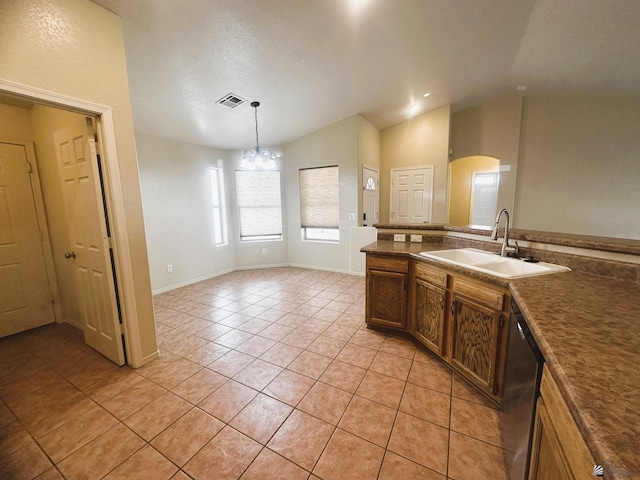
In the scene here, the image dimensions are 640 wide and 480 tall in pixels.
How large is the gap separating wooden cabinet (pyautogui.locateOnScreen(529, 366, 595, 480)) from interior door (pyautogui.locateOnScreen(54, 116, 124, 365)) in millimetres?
2725

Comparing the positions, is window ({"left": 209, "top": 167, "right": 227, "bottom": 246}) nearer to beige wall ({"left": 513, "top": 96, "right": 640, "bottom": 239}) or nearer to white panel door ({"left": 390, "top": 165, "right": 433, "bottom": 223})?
white panel door ({"left": 390, "top": 165, "right": 433, "bottom": 223})

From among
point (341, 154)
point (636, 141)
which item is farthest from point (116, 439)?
point (636, 141)

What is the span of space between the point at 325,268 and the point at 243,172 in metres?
2.63

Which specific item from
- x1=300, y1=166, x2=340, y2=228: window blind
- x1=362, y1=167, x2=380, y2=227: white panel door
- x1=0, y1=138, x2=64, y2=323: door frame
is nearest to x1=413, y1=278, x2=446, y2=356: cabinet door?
x1=362, y1=167, x2=380, y2=227: white panel door

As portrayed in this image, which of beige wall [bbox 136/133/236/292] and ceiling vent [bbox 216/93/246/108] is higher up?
ceiling vent [bbox 216/93/246/108]

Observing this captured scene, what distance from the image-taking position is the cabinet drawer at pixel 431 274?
1.97 m

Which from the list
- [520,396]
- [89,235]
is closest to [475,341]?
[520,396]

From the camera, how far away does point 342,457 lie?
1.35 m

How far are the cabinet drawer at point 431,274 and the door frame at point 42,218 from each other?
4.16 metres

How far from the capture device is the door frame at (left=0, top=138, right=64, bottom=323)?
2.74m

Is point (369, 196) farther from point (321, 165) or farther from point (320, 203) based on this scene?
point (321, 165)

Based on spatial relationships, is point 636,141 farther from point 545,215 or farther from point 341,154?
point 341,154

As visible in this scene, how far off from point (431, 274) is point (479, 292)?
1.48ft

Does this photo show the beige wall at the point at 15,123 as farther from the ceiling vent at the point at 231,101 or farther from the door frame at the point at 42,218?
the ceiling vent at the point at 231,101
